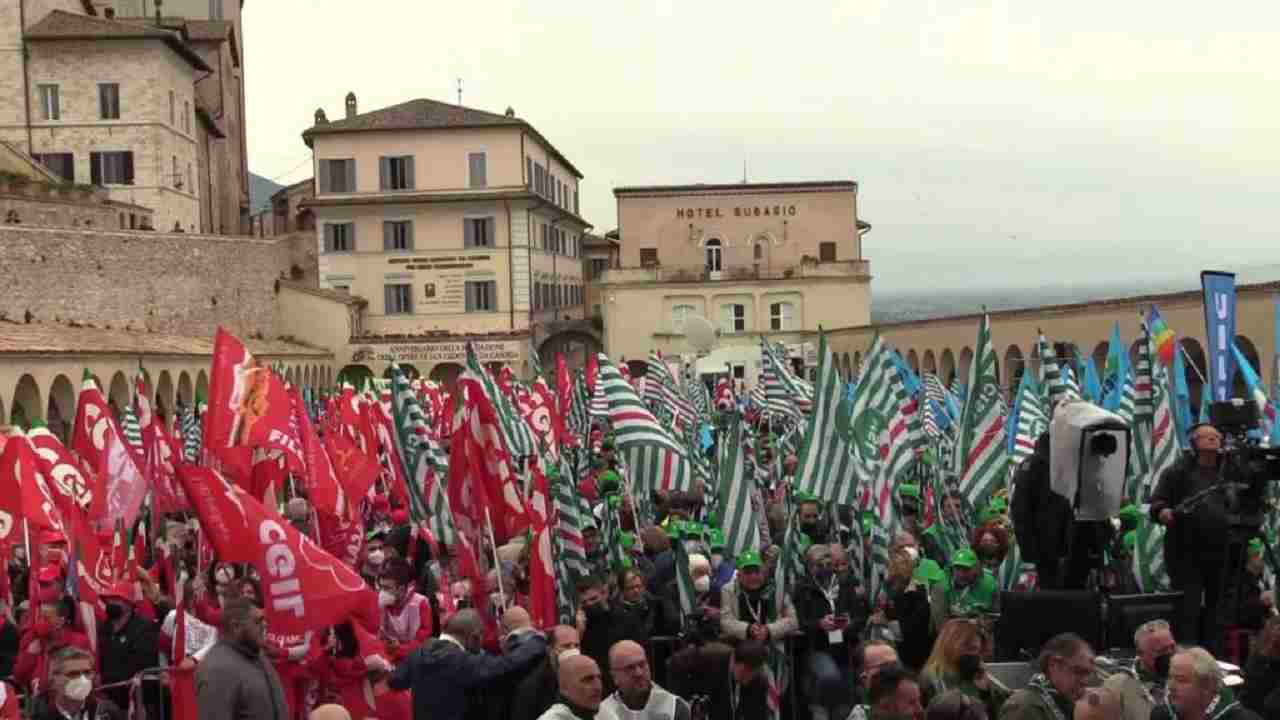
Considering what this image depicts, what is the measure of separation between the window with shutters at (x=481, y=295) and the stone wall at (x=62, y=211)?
44.6 ft

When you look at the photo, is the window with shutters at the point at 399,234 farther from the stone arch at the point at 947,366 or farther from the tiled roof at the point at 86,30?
the stone arch at the point at 947,366

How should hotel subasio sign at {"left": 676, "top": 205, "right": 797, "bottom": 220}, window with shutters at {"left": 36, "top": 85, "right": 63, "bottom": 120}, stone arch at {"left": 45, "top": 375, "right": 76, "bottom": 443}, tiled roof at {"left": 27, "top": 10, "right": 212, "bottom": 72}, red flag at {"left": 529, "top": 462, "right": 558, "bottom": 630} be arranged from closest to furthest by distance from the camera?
1. red flag at {"left": 529, "top": 462, "right": 558, "bottom": 630}
2. stone arch at {"left": 45, "top": 375, "right": 76, "bottom": 443}
3. tiled roof at {"left": 27, "top": 10, "right": 212, "bottom": 72}
4. window with shutters at {"left": 36, "top": 85, "right": 63, "bottom": 120}
5. hotel subasio sign at {"left": 676, "top": 205, "right": 797, "bottom": 220}

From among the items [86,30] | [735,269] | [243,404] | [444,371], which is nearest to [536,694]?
[243,404]

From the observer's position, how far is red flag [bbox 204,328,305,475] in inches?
607

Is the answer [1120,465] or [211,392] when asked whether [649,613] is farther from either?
[211,392]

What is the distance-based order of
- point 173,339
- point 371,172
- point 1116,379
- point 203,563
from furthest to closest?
1. point 371,172
2. point 173,339
3. point 1116,379
4. point 203,563

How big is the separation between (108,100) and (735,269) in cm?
2620

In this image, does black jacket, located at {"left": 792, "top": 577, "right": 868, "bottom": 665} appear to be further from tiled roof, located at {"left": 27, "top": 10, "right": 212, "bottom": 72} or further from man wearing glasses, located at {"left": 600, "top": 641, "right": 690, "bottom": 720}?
tiled roof, located at {"left": 27, "top": 10, "right": 212, "bottom": 72}

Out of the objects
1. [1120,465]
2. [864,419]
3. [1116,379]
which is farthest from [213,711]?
[1116,379]

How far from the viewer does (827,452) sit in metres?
14.5

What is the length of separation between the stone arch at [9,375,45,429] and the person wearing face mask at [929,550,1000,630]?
26637mm

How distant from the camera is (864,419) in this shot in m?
15.9

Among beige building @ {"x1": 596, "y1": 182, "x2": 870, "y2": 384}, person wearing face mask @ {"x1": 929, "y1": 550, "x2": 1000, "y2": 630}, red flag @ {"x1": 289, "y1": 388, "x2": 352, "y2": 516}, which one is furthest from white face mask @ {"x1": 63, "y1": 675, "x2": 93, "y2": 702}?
beige building @ {"x1": 596, "y1": 182, "x2": 870, "y2": 384}

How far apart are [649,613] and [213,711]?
3.45 m
